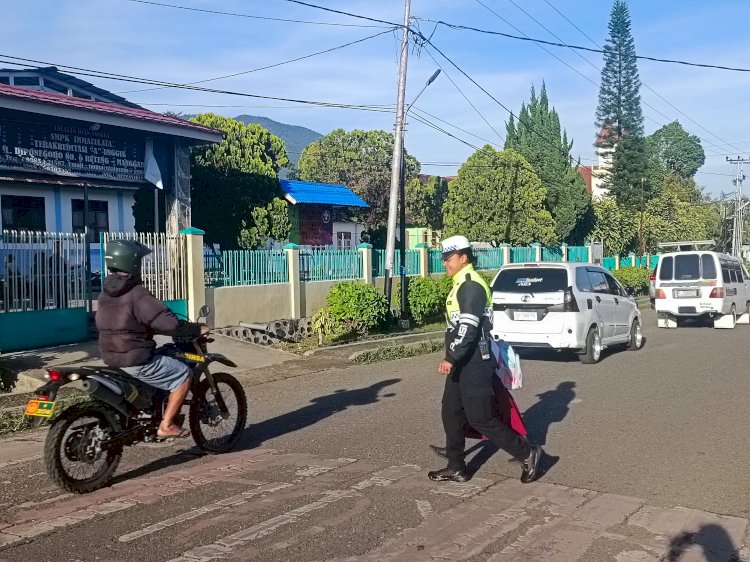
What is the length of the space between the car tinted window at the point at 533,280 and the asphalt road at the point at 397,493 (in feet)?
11.6

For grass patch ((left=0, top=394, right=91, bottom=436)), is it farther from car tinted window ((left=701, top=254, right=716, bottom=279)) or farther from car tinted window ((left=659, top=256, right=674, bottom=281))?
car tinted window ((left=701, top=254, right=716, bottom=279))

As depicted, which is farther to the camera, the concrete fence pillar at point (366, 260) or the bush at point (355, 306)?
the concrete fence pillar at point (366, 260)

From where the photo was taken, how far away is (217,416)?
690 centimetres

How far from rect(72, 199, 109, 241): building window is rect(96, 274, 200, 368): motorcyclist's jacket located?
573 inches

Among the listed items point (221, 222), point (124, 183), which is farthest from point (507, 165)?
point (124, 183)

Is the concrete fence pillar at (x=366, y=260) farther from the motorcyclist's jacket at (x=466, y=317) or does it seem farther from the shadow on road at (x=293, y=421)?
the motorcyclist's jacket at (x=466, y=317)

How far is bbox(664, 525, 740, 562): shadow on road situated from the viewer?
4.61 metres

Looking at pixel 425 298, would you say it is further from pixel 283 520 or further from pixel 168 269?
pixel 283 520

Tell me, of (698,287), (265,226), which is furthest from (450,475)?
(265,226)

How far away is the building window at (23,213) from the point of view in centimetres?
1831

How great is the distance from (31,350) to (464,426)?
8978 mm

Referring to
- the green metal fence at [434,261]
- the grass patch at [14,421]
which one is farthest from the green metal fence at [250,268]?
the grass patch at [14,421]

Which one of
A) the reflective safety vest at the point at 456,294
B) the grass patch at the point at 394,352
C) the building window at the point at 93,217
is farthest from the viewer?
the building window at the point at 93,217

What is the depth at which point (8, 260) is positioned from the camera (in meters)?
12.5
